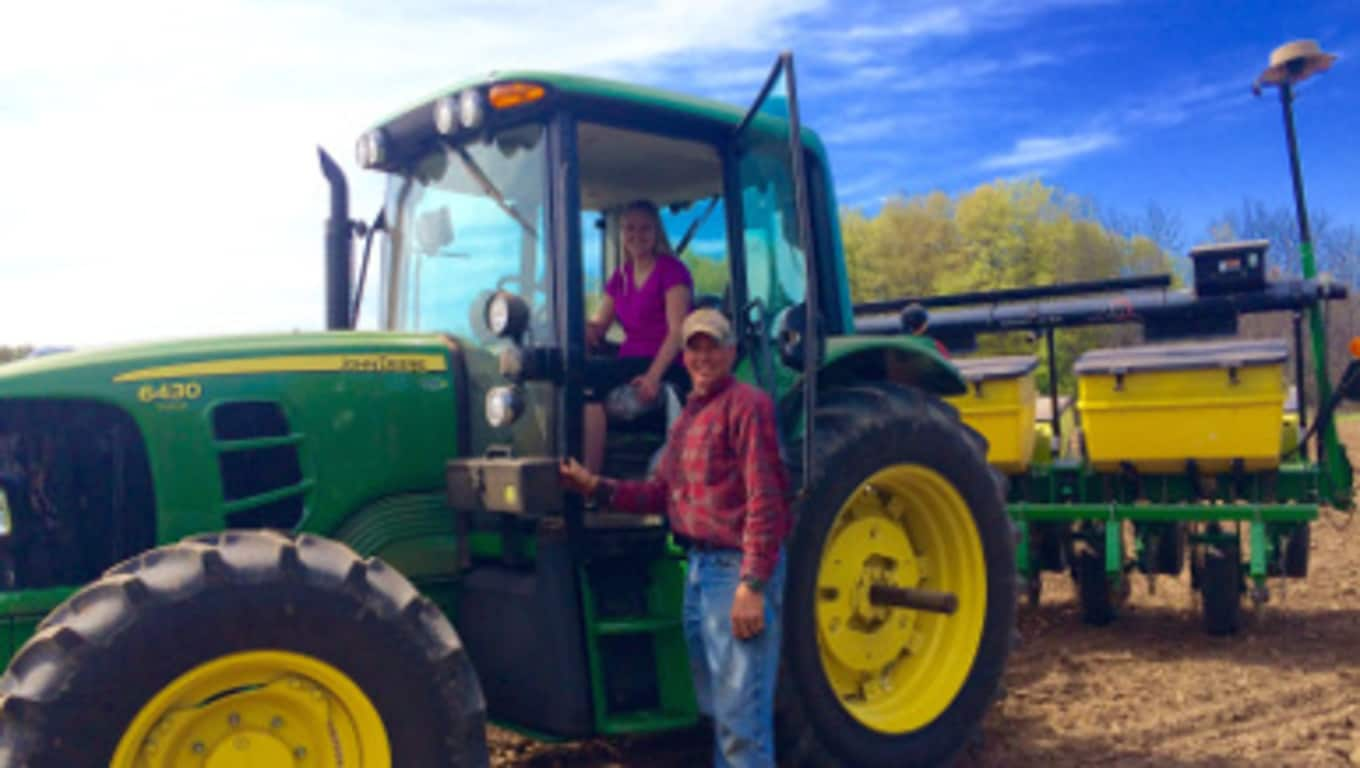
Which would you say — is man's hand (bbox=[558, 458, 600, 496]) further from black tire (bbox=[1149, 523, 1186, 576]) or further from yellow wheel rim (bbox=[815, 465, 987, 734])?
black tire (bbox=[1149, 523, 1186, 576])

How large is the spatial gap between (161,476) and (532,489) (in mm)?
1083

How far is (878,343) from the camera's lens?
14.9 ft

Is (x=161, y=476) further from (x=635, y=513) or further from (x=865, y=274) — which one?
(x=865, y=274)

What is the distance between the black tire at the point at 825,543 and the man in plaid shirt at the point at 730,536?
46 cm

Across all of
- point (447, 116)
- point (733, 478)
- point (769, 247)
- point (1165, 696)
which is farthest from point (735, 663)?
point (1165, 696)

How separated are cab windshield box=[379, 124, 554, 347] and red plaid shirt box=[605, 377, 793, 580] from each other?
635 millimetres

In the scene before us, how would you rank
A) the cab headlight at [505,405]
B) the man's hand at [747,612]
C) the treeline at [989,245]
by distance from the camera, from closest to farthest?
1. the man's hand at [747,612]
2. the cab headlight at [505,405]
3. the treeline at [989,245]

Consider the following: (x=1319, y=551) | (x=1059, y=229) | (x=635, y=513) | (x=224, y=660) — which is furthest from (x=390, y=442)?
(x=1059, y=229)

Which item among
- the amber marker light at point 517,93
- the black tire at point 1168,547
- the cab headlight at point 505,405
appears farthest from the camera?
the black tire at point 1168,547

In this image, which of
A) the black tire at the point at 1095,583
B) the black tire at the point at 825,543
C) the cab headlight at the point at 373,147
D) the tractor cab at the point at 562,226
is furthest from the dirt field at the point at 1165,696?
the cab headlight at the point at 373,147

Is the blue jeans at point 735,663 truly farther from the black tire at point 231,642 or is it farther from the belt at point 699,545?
the black tire at point 231,642

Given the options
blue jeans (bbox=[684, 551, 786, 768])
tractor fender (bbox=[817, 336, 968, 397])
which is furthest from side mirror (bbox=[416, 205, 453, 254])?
blue jeans (bbox=[684, 551, 786, 768])

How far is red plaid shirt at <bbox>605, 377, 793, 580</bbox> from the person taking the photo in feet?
11.2

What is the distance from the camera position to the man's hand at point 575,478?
3688mm
